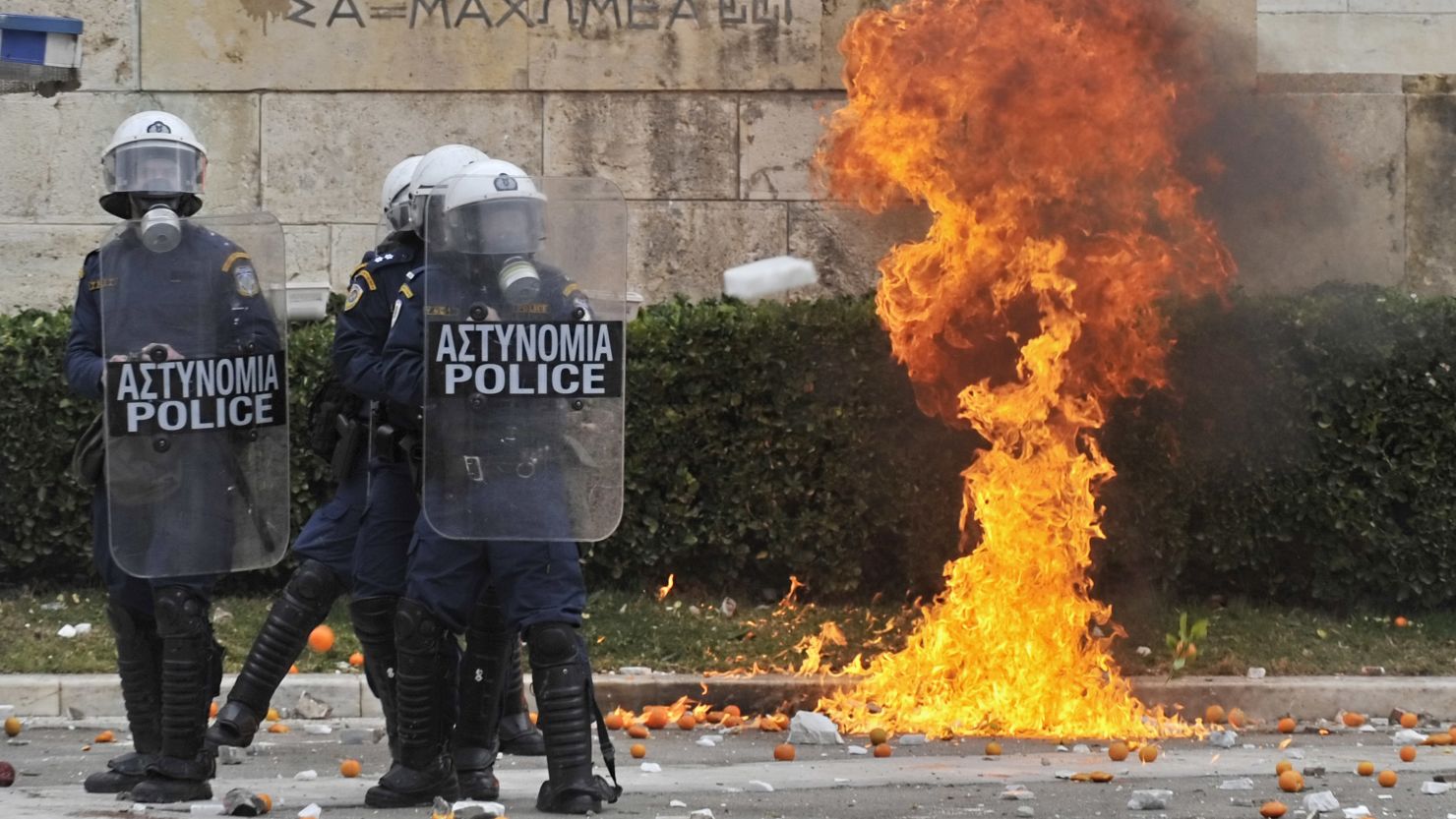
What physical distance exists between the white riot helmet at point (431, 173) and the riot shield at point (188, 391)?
18.7 inches

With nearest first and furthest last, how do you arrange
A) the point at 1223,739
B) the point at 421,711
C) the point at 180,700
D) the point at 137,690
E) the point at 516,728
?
1. the point at 421,711
2. the point at 180,700
3. the point at 137,690
4. the point at 516,728
5. the point at 1223,739

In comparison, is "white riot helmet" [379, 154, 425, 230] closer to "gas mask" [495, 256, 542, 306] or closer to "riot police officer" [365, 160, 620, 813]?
"riot police officer" [365, 160, 620, 813]

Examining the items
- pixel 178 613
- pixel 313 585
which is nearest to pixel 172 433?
pixel 178 613

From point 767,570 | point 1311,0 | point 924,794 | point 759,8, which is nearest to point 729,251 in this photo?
point 759,8

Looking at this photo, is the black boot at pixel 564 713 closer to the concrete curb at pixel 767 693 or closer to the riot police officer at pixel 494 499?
the riot police officer at pixel 494 499

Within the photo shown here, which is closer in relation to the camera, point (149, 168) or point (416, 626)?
point (416, 626)

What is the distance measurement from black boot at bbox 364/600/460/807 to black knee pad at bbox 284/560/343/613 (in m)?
0.71

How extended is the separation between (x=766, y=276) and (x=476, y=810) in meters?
6.07

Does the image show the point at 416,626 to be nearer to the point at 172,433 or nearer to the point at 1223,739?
the point at 172,433

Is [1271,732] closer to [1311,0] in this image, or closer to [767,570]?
[767,570]

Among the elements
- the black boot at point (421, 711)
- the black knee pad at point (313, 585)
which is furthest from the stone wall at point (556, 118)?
the black boot at point (421, 711)

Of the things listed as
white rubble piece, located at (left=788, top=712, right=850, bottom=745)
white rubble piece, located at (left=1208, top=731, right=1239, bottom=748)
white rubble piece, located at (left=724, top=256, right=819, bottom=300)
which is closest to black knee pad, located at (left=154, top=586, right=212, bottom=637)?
white rubble piece, located at (left=788, top=712, right=850, bottom=745)

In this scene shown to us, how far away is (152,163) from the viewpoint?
6.27m

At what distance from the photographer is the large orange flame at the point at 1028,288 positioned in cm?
812
